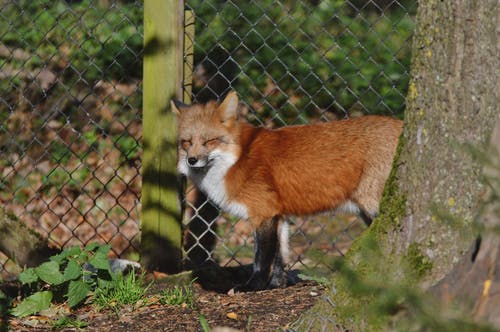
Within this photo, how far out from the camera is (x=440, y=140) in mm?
2908

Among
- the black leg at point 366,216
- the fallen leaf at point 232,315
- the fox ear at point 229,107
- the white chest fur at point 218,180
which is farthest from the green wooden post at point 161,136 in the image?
the black leg at point 366,216

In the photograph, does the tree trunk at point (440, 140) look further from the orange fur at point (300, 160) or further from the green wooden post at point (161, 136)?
the green wooden post at point (161, 136)

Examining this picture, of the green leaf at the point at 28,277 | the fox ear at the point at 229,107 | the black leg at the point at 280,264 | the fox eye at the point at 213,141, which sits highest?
the fox ear at the point at 229,107

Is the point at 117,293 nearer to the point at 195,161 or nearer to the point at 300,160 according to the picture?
the point at 195,161

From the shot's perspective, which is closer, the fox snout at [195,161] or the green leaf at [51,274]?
the green leaf at [51,274]

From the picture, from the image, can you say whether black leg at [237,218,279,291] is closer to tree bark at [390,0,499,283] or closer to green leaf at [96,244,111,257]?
green leaf at [96,244,111,257]

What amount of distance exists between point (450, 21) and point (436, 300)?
3.51ft

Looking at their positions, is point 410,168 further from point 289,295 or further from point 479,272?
point 289,295

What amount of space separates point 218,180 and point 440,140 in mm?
2510

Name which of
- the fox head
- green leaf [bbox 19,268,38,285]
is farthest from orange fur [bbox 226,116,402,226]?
green leaf [bbox 19,268,38,285]

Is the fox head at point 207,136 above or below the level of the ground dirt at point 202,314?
above

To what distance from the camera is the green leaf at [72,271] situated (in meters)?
4.45

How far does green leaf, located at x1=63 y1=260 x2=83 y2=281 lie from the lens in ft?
14.6

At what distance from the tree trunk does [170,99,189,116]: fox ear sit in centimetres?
215
